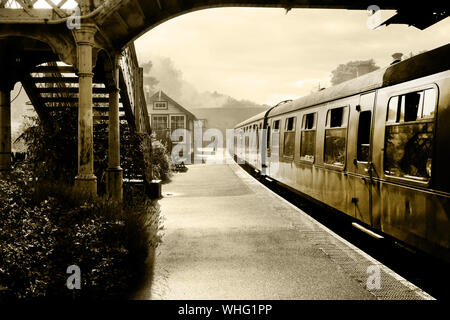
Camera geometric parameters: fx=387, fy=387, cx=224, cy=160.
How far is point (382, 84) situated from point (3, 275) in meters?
5.98

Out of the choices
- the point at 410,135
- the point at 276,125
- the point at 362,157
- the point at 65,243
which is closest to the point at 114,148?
the point at 65,243

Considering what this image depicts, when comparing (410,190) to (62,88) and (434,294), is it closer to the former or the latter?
(434,294)

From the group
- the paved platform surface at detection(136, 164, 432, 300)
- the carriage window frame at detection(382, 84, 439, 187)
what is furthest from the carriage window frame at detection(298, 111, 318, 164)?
the carriage window frame at detection(382, 84, 439, 187)

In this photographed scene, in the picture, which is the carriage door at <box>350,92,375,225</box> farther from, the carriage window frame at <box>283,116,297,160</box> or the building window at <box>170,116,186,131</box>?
the building window at <box>170,116,186,131</box>

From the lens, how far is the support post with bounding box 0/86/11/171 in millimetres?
8734

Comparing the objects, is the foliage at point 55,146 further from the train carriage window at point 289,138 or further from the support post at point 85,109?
the train carriage window at point 289,138

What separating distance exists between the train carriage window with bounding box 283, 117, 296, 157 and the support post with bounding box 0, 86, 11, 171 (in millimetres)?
7669

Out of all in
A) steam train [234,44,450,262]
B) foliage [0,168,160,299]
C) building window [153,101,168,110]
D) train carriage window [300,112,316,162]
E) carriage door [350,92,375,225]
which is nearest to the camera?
foliage [0,168,160,299]

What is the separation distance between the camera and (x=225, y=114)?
10462cm

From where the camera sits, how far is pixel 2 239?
166 inches

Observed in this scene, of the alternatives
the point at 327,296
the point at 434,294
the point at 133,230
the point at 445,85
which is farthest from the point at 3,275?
the point at 445,85

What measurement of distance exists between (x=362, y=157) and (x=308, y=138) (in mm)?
3278

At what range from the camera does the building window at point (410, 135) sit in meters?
5.10

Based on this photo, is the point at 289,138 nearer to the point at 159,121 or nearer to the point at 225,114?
the point at 159,121
